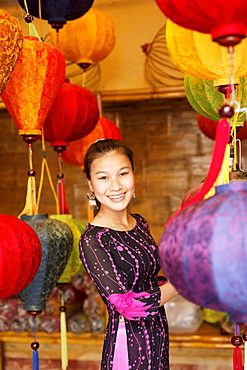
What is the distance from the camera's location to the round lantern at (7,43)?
1.08m

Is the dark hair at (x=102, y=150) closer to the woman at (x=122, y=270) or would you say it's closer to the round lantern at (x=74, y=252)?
the woman at (x=122, y=270)

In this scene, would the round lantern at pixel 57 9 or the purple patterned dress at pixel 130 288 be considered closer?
the purple patterned dress at pixel 130 288

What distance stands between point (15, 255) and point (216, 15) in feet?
2.31

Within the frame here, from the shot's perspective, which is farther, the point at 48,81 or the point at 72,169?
the point at 72,169

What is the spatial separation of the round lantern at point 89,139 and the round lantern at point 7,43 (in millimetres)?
936

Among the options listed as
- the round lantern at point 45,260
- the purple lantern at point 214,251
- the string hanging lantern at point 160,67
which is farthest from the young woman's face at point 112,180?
the string hanging lantern at point 160,67

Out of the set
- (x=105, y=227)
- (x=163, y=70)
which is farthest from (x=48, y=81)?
(x=163, y=70)

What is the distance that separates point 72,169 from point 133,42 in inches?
29.1

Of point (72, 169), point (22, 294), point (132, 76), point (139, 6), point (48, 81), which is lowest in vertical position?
point (22, 294)

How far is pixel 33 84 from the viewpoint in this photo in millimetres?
1379

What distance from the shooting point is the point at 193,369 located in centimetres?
251

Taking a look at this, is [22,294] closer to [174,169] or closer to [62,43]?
[62,43]

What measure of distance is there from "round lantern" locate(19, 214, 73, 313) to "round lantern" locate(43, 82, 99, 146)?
333 mm

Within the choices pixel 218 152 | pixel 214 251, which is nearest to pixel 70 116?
pixel 218 152
